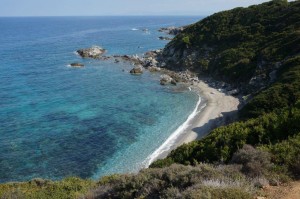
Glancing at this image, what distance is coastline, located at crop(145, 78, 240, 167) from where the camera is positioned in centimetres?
3655

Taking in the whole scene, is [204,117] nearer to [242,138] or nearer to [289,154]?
[242,138]

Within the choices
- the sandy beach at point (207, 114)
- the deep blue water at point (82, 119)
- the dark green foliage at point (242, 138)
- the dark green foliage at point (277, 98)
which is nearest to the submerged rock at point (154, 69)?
the deep blue water at point (82, 119)

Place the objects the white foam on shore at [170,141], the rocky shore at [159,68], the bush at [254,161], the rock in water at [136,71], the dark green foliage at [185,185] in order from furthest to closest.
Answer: the rock in water at [136,71], the rocky shore at [159,68], the white foam on shore at [170,141], the bush at [254,161], the dark green foliage at [185,185]

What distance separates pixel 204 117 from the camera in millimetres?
44594

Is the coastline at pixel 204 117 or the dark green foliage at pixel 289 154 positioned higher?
the dark green foliage at pixel 289 154

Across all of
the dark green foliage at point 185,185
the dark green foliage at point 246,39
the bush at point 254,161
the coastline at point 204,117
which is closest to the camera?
the dark green foliage at point 185,185

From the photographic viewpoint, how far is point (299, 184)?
10.8 m

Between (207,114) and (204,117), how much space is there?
4.04ft

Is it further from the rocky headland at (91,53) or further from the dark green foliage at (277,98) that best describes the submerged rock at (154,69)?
the dark green foliage at (277,98)

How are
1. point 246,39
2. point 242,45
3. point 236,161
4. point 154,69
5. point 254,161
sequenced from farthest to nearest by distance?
point 154,69, point 246,39, point 242,45, point 236,161, point 254,161

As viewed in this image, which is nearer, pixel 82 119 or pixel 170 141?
pixel 170 141

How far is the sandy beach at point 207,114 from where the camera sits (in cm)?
3812

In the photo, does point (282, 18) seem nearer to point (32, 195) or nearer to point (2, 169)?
point (2, 169)

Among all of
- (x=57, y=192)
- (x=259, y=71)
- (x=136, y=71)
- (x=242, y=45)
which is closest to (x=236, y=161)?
(x=57, y=192)
